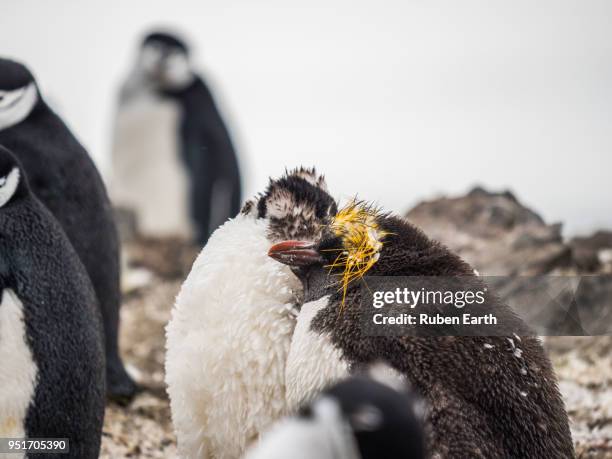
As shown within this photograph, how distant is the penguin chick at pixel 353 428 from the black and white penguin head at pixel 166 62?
6.49 metres

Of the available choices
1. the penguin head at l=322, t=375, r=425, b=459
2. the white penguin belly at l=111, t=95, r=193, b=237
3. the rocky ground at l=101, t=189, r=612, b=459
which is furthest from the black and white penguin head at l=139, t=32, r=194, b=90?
the penguin head at l=322, t=375, r=425, b=459

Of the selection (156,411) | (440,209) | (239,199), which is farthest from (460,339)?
(239,199)

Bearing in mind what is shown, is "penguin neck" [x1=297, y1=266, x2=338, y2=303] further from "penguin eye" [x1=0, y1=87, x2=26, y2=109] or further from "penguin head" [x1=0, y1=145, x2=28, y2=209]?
"penguin eye" [x1=0, y1=87, x2=26, y2=109]

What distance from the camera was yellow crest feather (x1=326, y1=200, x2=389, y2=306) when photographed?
7.47 feet

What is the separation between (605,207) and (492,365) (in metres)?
3.58

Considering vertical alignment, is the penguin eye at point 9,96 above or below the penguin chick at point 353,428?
above

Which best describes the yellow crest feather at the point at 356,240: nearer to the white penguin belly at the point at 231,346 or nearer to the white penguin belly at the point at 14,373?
the white penguin belly at the point at 231,346

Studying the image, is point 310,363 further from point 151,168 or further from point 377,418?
point 151,168

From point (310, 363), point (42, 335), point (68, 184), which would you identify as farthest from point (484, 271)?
point (42, 335)

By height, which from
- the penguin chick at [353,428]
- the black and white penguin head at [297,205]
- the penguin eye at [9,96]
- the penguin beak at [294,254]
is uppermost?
the penguin eye at [9,96]

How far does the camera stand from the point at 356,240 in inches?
90.8

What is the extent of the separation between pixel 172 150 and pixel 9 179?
5485 mm

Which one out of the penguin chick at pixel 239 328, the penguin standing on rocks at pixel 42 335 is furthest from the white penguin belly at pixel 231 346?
the penguin standing on rocks at pixel 42 335

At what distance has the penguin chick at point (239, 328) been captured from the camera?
2363 millimetres
